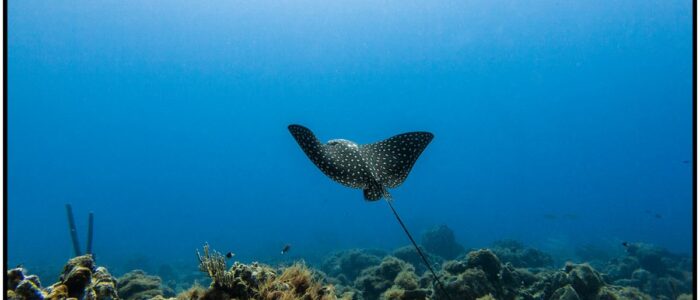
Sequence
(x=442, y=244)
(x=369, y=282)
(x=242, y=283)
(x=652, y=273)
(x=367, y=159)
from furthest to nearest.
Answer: (x=442, y=244) < (x=652, y=273) < (x=369, y=282) < (x=367, y=159) < (x=242, y=283)

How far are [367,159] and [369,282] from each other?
465 centimetres

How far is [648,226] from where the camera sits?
233 ft

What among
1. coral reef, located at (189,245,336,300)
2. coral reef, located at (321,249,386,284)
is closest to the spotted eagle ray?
coral reef, located at (189,245,336,300)

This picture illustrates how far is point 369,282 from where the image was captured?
31.9 ft

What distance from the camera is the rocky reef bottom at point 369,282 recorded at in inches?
154

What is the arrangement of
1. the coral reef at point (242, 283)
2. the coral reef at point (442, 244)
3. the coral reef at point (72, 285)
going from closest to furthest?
the coral reef at point (72, 285) < the coral reef at point (242, 283) < the coral reef at point (442, 244)

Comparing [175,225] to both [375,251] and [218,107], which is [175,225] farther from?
[375,251]

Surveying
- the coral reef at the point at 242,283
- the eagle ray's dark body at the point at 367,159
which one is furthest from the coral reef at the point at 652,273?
the coral reef at the point at 242,283

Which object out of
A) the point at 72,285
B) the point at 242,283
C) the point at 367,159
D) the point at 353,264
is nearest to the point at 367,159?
the point at 367,159

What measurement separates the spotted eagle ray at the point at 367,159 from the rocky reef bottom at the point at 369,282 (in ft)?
5.37

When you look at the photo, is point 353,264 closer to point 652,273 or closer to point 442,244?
point 442,244

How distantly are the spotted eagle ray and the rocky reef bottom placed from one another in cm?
164

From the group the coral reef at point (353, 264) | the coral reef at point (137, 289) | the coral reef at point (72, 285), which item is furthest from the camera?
the coral reef at point (353, 264)

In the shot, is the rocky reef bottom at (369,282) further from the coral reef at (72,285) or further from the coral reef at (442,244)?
the coral reef at (442,244)
